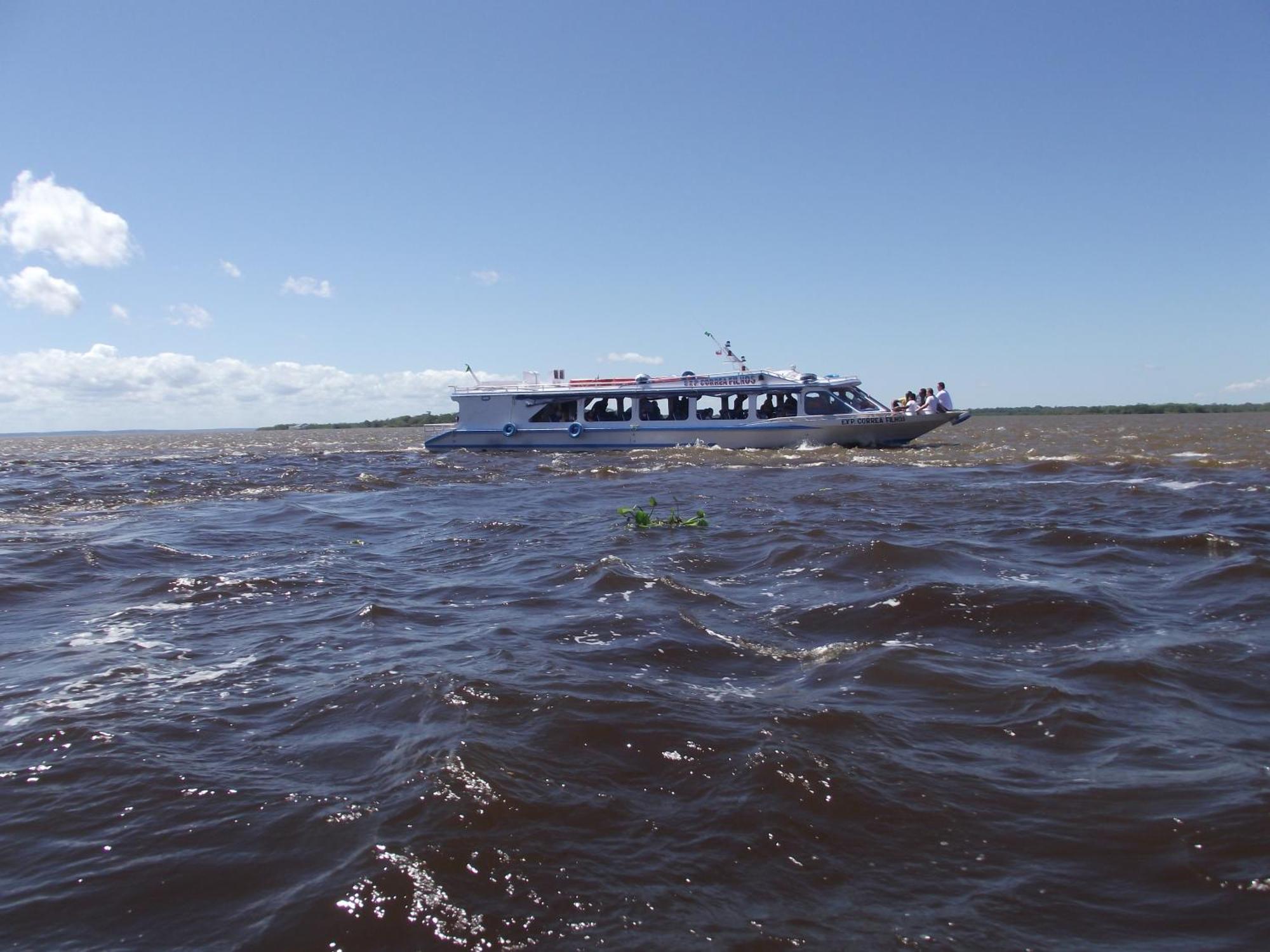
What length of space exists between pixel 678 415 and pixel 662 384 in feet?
3.81

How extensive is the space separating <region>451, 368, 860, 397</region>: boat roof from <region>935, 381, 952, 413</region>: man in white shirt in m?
2.38

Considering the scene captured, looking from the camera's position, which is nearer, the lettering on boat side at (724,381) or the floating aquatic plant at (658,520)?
the floating aquatic plant at (658,520)

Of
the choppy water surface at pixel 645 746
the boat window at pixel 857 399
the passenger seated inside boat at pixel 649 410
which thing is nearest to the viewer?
the choppy water surface at pixel 645 746

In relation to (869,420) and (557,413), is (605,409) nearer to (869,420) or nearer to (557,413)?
(557,413)

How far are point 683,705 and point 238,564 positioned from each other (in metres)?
5.88

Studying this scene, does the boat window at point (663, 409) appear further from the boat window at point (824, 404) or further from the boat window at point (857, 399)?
the boat window at point (857, 399)

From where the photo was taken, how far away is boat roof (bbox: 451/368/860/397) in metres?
25.1

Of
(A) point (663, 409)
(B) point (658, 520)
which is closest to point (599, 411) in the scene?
(A) point (663, 409)

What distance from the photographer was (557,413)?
2834 cm

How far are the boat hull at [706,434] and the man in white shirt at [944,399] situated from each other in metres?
0.26

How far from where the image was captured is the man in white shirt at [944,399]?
961 inches

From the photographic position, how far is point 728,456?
22953 mm

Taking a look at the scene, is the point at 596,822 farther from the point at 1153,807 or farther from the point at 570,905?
the point at 1153,807

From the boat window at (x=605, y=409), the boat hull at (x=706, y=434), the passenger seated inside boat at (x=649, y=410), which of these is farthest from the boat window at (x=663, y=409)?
the boat window at (x=605, y=409)
